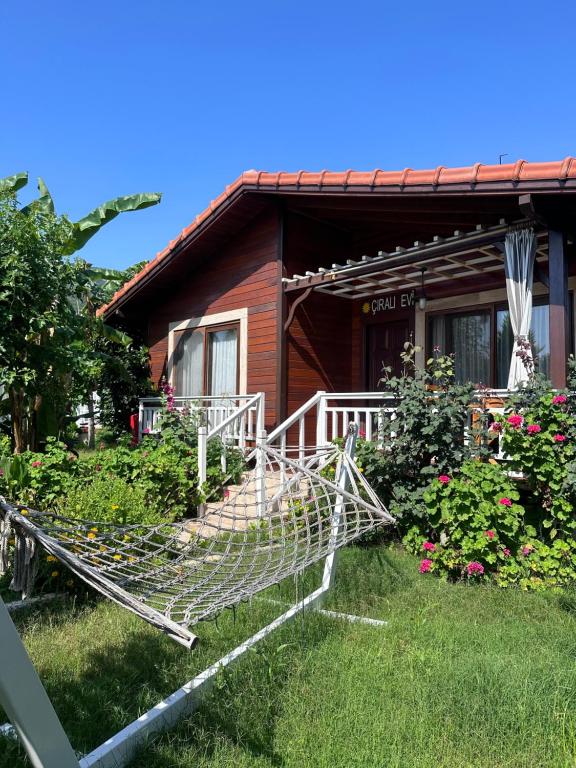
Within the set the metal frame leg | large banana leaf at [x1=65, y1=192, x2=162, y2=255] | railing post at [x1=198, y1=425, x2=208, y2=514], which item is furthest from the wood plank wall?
the metal frame leg

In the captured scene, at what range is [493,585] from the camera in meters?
4.48

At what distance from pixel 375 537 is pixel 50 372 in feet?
18.8

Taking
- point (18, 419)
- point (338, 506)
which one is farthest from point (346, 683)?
point (18, 419)

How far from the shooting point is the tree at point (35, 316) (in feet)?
24.7

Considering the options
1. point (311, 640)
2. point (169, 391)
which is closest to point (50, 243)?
point (169, 391)

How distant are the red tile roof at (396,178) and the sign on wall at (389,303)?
7.31 ft

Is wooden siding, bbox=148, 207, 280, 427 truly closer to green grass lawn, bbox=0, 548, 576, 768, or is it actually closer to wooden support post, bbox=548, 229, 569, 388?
wooden support post, bbox=548, 229, 569, 388

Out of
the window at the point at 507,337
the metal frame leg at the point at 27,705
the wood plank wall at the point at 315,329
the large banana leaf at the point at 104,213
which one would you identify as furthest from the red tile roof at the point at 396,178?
the metal frame leg at the point at 27,705

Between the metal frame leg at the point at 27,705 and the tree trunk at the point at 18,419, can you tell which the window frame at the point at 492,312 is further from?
the metal frame leg at the point at 27,705

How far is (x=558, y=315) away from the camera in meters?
5.43

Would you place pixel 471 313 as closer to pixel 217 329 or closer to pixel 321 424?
pixel 321 424

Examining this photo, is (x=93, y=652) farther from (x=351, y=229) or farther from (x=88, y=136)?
(x=88, y=136)

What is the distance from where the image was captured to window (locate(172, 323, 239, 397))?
32.3 ft

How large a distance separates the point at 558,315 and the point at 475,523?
7.67ft
